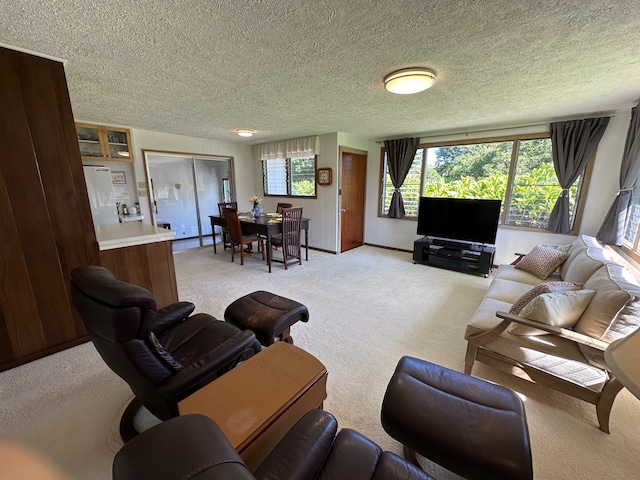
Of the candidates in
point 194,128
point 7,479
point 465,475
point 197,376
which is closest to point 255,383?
point 197,376

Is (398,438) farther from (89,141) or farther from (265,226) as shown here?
(89,141)

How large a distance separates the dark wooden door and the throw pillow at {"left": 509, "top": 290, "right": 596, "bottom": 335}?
3.72 meters

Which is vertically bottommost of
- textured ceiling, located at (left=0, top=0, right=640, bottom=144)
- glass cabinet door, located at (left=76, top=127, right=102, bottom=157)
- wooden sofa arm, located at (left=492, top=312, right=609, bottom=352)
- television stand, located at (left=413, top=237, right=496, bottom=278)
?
television stand, located at (left=413, top=237, right=496, bottom=278)

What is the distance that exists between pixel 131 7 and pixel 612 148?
201 inches

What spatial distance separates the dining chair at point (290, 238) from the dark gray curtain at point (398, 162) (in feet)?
6.68

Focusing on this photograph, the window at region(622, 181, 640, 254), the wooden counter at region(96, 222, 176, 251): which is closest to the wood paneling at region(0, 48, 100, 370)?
the wooden counter at region(96, 222, 176, 251)

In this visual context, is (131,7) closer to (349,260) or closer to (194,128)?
(194,128)

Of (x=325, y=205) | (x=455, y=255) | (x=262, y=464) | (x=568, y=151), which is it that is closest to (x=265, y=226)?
(x=325, y=205)

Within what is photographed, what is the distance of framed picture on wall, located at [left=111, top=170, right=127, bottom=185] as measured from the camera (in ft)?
14.3

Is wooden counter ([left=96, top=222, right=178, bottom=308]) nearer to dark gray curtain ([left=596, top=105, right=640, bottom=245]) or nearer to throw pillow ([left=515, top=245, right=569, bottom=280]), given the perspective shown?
throw pillow ([left=515, top=245, right=569, bottom=280])

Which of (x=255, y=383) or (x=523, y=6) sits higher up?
(x=523, y=6)

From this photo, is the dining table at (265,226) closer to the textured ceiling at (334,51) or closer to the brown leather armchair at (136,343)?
the textured ceiling at (334,51)

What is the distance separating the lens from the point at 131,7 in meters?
1.34

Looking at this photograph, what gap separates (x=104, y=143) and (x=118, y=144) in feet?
0.70
